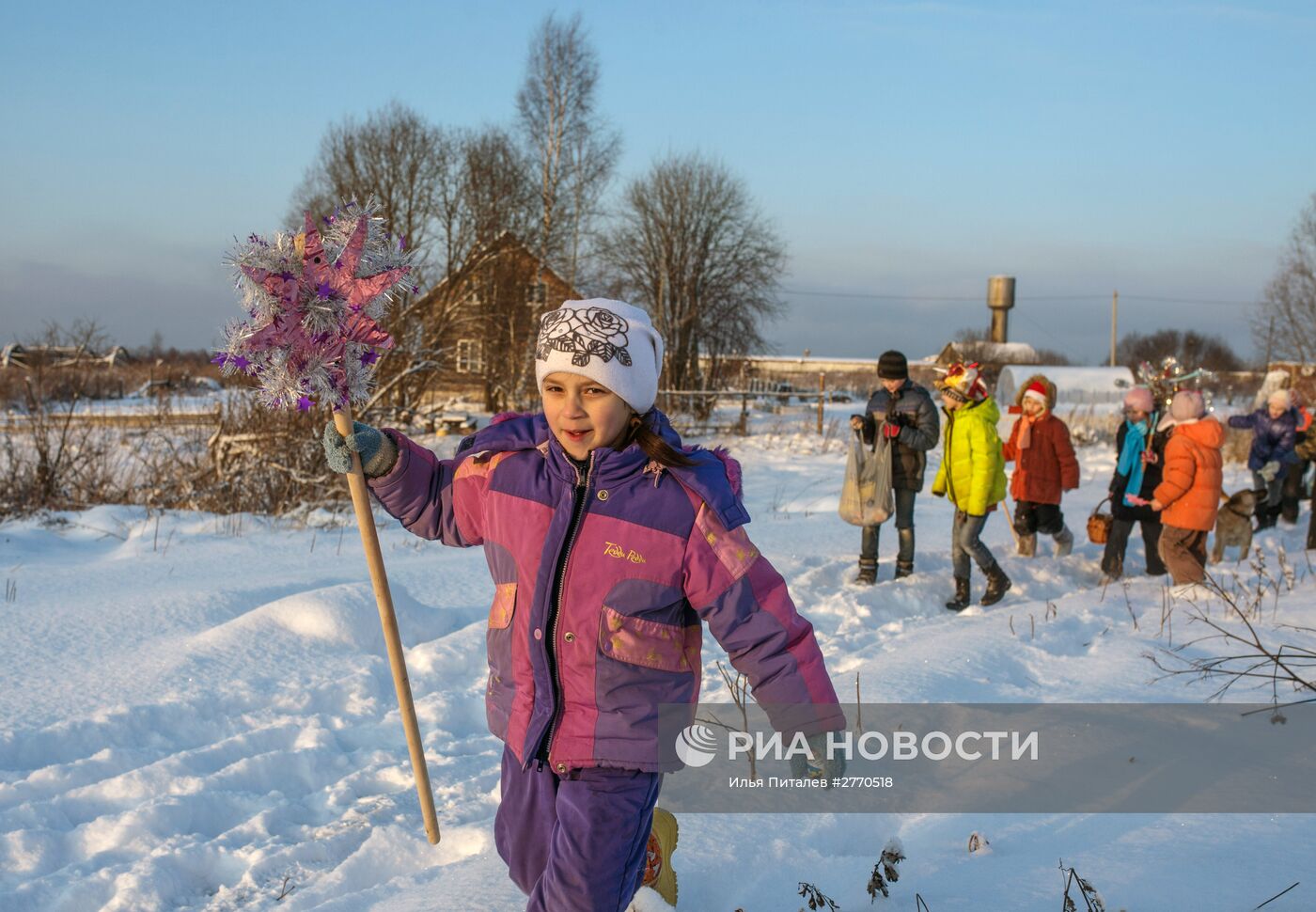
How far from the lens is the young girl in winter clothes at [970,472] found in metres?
6.92

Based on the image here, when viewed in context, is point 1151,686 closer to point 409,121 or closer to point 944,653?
point 944,653

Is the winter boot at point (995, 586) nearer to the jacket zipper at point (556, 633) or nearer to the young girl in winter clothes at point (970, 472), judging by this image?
the young girl in winter clothes at point (970, 472)

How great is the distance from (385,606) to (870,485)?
5.14 meters

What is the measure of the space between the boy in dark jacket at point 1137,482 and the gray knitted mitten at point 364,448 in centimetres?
679

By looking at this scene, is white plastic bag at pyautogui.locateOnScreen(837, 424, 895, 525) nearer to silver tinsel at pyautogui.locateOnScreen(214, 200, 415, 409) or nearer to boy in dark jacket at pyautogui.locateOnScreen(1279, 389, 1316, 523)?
silver tinsel at pyautogui.locateOnScreen(214, 200, 415, 409)

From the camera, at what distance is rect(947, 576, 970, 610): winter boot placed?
6875 mm

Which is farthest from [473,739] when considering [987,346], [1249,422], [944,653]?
[987,346]

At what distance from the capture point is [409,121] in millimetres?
24125

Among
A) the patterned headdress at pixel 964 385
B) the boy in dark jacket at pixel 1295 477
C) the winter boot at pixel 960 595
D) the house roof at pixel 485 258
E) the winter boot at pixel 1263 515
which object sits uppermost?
the house roof at pixel 485 258

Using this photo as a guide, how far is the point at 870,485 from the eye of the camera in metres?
7.36

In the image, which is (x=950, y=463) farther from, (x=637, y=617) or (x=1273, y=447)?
(x=1273, y=447)

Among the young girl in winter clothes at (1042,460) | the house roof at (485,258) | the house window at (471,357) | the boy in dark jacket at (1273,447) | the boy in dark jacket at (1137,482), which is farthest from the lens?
the house window at (471,357)

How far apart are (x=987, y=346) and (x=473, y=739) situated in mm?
51396

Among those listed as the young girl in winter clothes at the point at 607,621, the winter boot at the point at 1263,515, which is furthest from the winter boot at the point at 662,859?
the winter boot at the point at 1263,515
